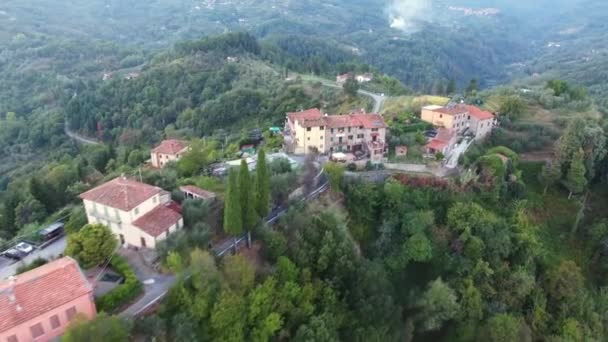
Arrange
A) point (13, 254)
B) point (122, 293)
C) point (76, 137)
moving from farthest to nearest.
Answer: point (76, 137) < point (13, 254) < point (122, 293)

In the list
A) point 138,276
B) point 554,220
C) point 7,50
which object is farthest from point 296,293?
point 7,50

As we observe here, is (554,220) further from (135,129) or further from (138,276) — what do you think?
(135,129)

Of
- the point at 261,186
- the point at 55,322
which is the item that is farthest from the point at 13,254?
the point at 261,186

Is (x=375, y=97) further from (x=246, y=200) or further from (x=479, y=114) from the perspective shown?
(x=246, y=200)

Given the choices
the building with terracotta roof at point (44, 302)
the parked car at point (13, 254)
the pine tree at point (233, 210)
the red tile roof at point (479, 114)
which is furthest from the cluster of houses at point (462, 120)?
the parked car at point (13, 254)

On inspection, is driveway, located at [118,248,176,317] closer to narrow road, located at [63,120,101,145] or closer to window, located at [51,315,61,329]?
window, located at [51,315,61,329]

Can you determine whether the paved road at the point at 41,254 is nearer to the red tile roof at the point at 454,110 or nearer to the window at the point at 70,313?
the window at the point at 70,313
